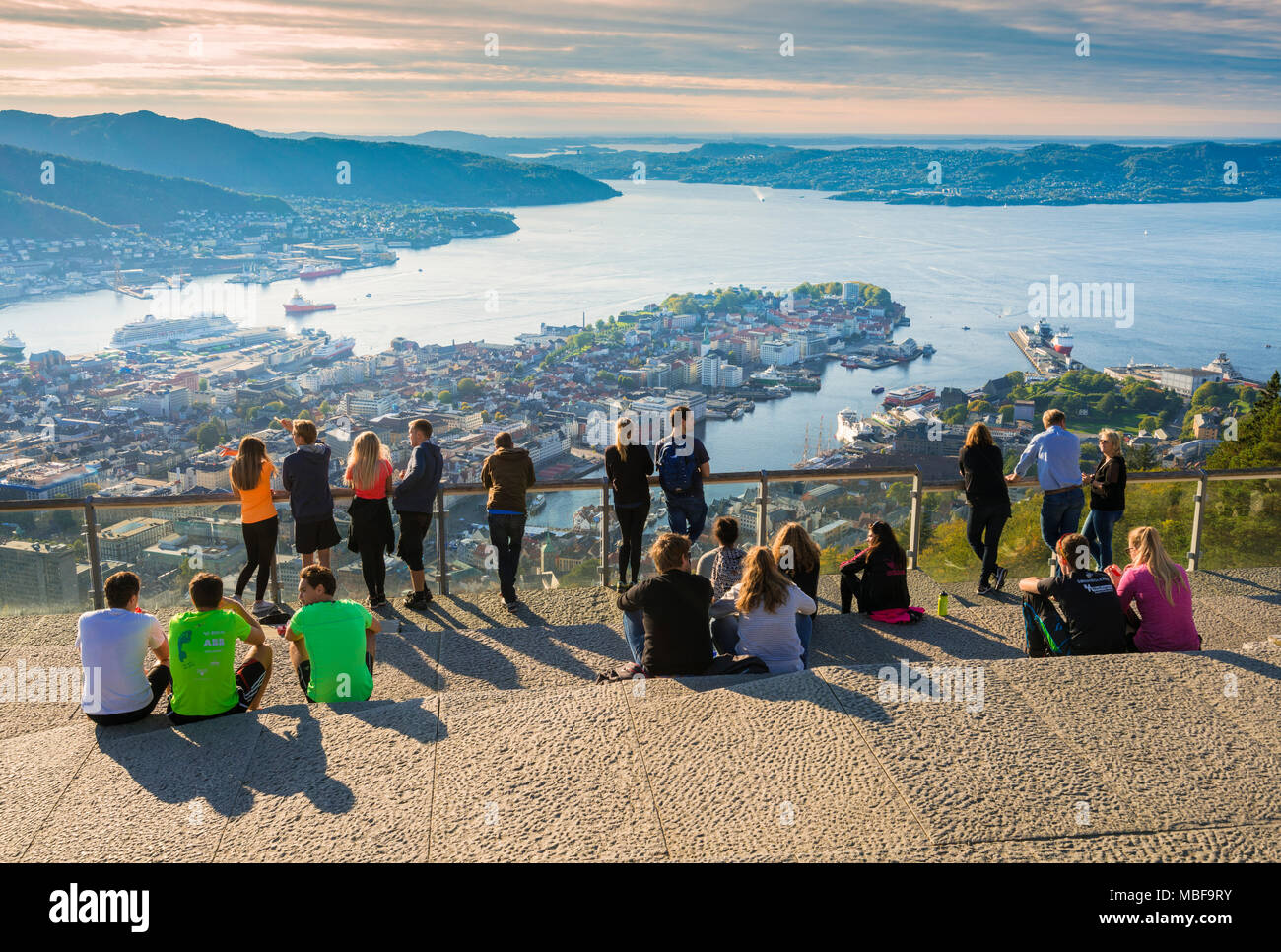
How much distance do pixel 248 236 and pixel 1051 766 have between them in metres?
85.5

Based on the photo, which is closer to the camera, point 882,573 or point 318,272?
point 882,573

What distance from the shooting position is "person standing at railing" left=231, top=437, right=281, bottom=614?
642 cm

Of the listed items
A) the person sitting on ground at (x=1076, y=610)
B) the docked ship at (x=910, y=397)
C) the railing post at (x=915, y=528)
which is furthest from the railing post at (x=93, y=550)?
the docked ship at (x=910, y=397)

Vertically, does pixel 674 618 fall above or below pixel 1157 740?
above

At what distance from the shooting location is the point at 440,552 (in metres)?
7.05

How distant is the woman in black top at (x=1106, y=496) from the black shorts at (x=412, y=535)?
497cm

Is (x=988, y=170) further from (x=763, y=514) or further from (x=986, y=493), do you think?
(x=763, y=514)

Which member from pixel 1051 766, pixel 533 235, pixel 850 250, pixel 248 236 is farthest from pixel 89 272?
pixel 1051 766

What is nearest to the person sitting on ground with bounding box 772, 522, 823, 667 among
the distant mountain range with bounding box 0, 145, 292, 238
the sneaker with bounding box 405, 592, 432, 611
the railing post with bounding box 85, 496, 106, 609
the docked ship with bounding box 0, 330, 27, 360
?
the sneaker with bounding box 405, 592, 432, 611

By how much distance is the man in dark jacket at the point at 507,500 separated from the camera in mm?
6734

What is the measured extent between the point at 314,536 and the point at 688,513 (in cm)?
271

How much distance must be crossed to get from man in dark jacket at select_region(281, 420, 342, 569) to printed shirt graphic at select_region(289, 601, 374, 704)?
1.77m

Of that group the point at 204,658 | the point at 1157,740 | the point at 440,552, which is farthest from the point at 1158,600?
the point at 204,658

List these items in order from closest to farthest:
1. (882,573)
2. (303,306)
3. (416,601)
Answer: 1. (882,573)
2. (416,601)
3. (303,306)
